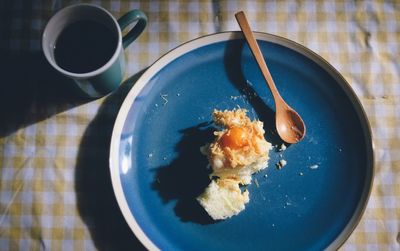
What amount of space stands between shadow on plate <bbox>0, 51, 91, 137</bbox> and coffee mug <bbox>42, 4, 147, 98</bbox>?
0.50 ft

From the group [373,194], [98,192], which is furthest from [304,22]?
[98,192]

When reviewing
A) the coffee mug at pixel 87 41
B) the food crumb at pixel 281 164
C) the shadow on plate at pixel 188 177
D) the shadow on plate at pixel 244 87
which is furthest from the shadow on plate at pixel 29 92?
the food crumb at pixel 281 164

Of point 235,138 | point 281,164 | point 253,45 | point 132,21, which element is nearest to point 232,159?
point 235,138

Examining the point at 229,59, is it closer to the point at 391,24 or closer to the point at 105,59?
the point at 105,59

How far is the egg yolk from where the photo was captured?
1181 millimetres

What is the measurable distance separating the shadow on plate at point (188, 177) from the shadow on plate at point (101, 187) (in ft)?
0.47

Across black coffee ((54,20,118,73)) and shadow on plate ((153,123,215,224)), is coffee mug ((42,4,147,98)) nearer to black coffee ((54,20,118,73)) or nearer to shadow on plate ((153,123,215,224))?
black coffee ((54,20,118,73))

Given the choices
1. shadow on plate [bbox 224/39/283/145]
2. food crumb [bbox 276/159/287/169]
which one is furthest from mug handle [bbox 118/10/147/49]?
food crumb [bbox 276/159/287/169]

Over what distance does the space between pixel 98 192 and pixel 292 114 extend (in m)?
0.57

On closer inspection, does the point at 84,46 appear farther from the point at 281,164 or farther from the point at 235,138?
the point at 281,164

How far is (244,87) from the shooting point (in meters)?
1.30

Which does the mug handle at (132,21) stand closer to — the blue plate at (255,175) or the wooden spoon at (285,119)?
the blue plate at (255,175)

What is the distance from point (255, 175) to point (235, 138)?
147 mm

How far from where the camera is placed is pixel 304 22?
1382mm
